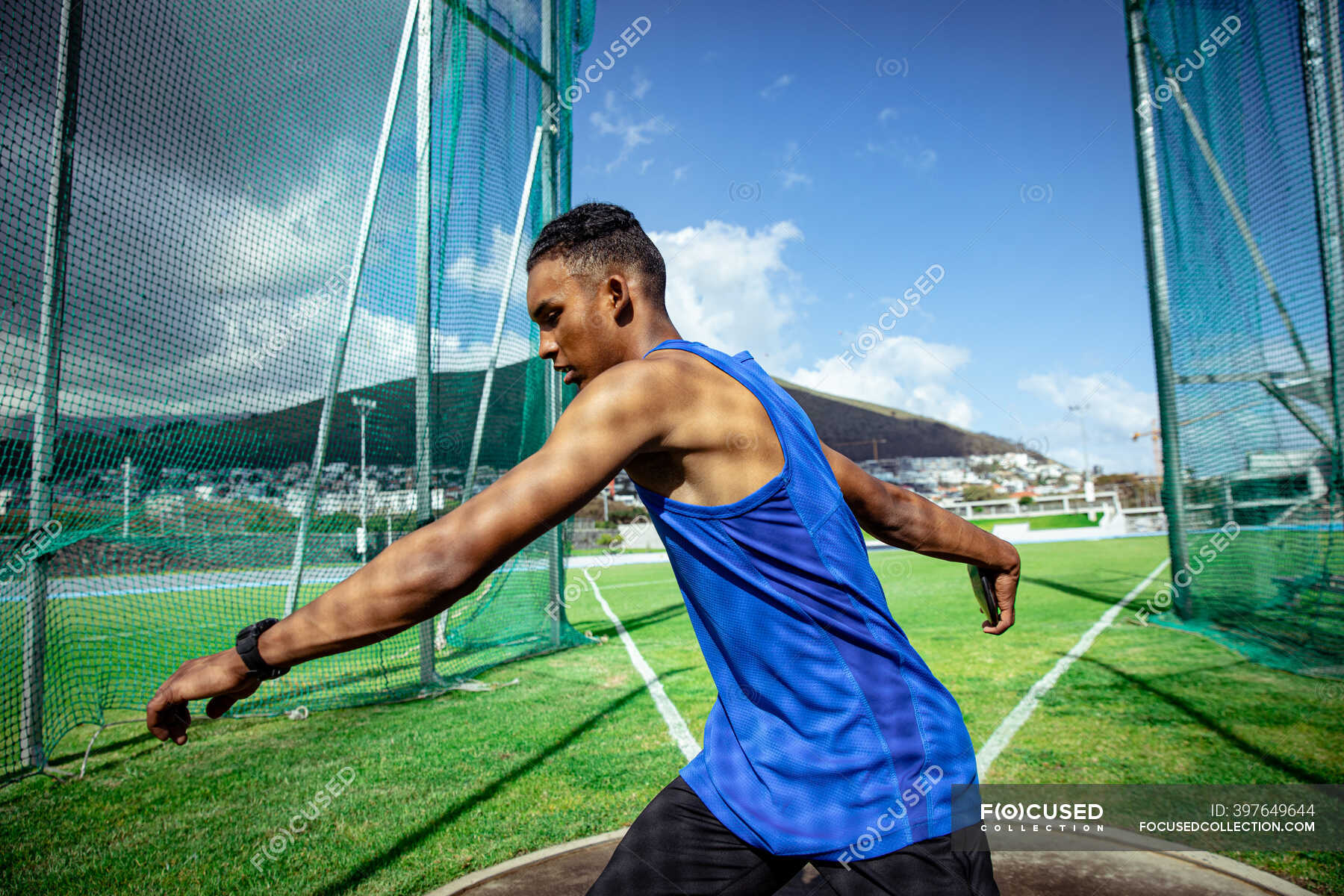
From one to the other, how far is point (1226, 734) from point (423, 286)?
7.45 meters

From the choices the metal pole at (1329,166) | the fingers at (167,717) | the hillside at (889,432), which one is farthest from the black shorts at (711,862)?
the hillside at (889,432)

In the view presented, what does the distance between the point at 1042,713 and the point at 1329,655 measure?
3181 mm

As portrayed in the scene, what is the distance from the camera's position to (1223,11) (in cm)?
820

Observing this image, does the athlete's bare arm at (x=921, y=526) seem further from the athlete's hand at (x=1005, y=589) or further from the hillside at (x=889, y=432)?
the hillside at (x=889, y=432)

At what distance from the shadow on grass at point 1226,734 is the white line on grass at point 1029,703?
533 mm

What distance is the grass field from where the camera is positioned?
134 inches

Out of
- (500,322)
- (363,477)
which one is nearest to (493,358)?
(500,322)

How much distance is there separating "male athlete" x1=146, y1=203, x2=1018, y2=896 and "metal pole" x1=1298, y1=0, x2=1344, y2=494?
761 cm

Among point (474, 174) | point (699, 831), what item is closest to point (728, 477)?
point (699, 831)

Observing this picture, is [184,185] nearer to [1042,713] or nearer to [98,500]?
[98,500]

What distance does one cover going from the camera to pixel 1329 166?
6.76 metres

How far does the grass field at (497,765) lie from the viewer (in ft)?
11.2

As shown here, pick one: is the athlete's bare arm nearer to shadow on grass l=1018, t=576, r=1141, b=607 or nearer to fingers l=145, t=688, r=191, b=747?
fingers l=145, t=688, r=191, b=747

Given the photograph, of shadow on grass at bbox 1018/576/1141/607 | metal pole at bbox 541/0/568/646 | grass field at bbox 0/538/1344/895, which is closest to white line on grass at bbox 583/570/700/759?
grass field at bbox 0/538/1344/895
